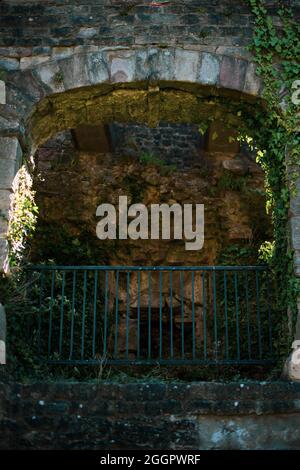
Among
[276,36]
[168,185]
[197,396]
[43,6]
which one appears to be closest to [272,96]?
[276,36]

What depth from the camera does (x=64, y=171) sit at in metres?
8.62

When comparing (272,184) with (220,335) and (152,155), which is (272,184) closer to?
(220,335)

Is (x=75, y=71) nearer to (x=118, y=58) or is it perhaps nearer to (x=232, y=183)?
(x=118, y=58)

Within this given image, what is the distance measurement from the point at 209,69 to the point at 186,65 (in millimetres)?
207

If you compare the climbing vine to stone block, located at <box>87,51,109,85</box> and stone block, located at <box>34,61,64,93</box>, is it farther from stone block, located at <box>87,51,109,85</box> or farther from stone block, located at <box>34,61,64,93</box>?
stone block, located at <box>34,61,64,93</box>

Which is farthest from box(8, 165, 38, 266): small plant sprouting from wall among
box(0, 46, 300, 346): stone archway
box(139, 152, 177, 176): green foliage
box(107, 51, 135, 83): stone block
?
box(139, 152, 177, 176): green foliage

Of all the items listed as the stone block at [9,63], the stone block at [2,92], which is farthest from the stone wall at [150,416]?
the stone block at [9,63]

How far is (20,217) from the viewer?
5461 mm

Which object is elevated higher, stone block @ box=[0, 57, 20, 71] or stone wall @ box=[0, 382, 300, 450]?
stone block @ box=[0, 57, 20, 71]

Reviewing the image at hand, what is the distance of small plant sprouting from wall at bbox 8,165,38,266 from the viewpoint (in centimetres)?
533

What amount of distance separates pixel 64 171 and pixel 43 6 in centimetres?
299
